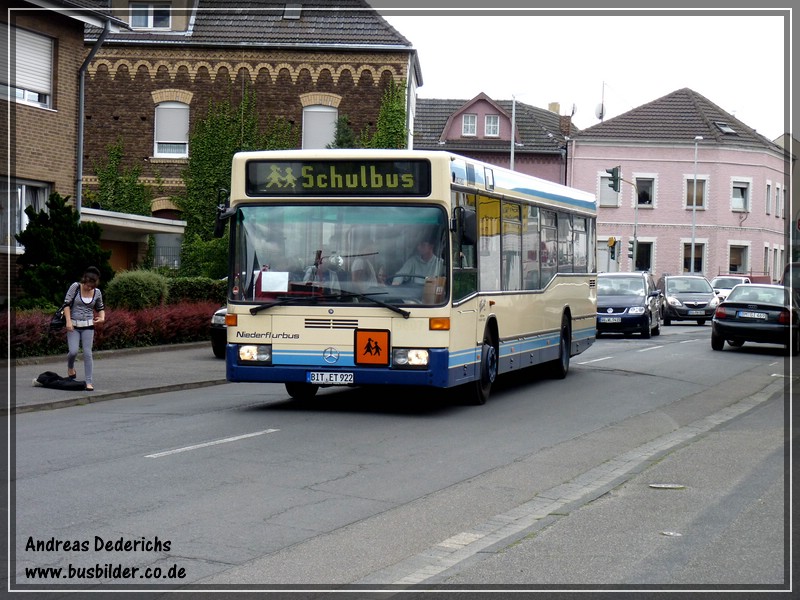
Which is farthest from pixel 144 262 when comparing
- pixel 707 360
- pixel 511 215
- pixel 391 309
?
pixel 391 309

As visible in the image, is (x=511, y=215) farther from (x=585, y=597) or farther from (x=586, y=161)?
(x=586, y=161)

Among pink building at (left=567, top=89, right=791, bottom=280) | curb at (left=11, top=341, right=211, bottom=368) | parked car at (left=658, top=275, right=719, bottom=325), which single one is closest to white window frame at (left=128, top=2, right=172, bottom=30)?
curb at (left=11, top=341, right=211, bottom=368)

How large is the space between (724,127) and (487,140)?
47.1ft

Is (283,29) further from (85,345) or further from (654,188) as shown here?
(654,188)

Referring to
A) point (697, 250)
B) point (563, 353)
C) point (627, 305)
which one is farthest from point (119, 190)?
point (697, 250)

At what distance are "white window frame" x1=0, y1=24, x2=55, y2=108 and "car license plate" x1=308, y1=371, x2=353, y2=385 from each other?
14.8m

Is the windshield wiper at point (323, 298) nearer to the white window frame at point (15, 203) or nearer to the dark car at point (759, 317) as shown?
the white window frame at point (15, 203)

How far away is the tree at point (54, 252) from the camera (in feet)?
76.8

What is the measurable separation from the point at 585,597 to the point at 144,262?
31.0m

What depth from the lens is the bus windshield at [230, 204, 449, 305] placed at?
13477 mm

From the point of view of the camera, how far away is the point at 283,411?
14.4 meters

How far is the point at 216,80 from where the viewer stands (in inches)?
1650

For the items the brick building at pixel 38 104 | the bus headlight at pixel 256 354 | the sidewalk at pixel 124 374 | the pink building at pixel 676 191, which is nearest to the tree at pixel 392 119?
the brick building at pixel 38 104

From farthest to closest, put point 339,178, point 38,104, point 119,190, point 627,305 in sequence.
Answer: point 119,190 < point 627,305 < point 38,104 < point 339,178
